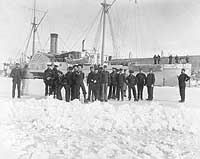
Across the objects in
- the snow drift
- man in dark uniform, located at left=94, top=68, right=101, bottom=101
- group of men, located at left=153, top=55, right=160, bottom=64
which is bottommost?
the snow drift

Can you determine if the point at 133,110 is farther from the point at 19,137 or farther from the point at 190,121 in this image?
the point at 19,137

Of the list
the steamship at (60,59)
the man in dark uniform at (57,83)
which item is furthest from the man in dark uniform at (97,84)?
the steamship at (60,59)

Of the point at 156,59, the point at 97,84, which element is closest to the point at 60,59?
the point at 156,59

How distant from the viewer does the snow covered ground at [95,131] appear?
5.39 metres

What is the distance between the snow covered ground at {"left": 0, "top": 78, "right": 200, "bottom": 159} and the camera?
5391 millimetres

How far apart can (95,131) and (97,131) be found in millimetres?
62

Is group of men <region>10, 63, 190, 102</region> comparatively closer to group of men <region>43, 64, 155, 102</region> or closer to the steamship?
group of men <region>43, 64, 155, 102</region>

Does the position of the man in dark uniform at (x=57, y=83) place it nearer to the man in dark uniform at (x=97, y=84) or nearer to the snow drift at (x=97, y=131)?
the man in dark uniform at (x=97, y=84)

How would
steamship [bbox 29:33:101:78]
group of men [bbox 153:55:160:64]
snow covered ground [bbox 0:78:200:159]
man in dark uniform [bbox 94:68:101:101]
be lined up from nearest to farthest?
snow covered ground [bbox 0:78:200:159], man in dark uniform [bbox 94:68:101:101], group of men [bbox 153:55:160:64], steamship [bbox 29:33:101:78]

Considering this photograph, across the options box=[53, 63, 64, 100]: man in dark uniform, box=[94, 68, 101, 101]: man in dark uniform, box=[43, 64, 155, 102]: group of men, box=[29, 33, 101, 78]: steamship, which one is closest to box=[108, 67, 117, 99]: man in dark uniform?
box=[43, 64, 155, 102]: group of men

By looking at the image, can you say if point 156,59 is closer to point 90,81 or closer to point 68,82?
point 90,81

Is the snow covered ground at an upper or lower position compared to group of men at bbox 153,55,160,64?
lower

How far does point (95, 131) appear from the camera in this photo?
7520 mm

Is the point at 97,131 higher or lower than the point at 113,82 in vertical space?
lower
